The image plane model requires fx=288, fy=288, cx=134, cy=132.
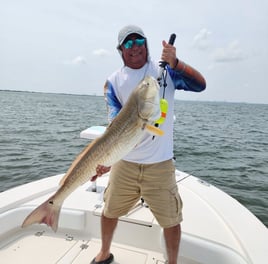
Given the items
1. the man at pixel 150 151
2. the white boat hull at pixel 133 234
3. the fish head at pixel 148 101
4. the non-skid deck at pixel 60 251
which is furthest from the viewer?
the non-skid deck at pixel 60 251

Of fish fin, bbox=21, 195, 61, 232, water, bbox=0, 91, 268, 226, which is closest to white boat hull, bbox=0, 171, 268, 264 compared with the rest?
fish fin, bbox=21, 195, 61, 232

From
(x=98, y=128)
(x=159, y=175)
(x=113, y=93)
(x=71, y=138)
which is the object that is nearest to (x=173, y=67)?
(x=113, y=93)

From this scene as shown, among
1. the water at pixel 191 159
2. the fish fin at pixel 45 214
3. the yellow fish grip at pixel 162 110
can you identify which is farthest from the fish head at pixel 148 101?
the water at pixel 191 159

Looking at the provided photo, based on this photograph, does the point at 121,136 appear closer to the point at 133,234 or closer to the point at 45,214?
the point at 45,214

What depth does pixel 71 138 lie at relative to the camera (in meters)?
16.6

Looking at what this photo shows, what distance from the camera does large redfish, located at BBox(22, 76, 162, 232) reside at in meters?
2.17

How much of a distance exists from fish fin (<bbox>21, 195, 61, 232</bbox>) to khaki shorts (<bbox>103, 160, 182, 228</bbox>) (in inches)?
25.5

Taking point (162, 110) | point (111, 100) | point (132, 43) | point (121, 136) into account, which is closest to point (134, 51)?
point (132, 43)

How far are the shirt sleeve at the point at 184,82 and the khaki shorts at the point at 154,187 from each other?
28.2 inches

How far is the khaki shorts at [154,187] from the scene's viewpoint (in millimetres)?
2703

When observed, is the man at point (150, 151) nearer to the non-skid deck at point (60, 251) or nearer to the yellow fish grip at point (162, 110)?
the yellow fish grip at point (162, 110)

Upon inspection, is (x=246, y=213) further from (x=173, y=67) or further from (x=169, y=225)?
(x=173, y=67)

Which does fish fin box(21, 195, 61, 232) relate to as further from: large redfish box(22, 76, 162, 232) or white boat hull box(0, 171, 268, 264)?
white boat hull box(0, 171, 268, 264)

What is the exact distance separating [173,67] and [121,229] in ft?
6.90
